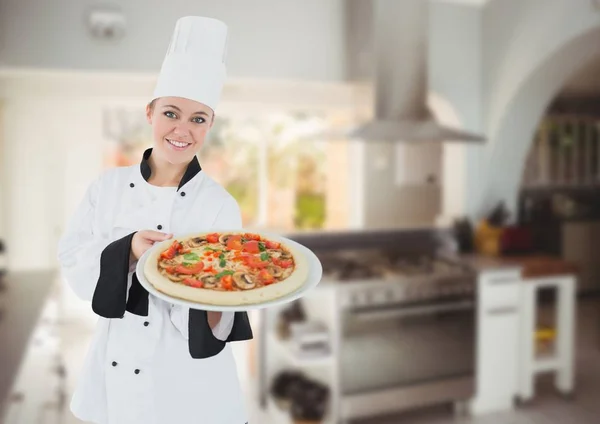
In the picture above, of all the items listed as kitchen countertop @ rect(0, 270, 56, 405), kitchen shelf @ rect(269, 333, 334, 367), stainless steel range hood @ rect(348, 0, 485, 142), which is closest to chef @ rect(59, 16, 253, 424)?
kitchen countertop @ rect(0, 270, 56, 405)

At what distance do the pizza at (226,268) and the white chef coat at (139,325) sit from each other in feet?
0.12

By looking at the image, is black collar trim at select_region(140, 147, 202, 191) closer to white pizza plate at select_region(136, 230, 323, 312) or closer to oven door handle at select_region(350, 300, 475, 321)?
white pizza plate at select_region(136, 230, 323, 312)

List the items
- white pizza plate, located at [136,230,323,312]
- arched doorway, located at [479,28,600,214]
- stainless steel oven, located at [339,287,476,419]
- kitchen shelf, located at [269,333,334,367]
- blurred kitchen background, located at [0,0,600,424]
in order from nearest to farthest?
white pizza plate, located at [136,230,323,312] → blurred kitchen background, located at [0,0,600,424] → arched doorway, located at [479,28,600,214] → kitchen shelf, located at [269,333,334,367] → stainless steel oven, located at [339,287,476,419]

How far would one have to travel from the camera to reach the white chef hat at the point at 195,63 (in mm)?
506

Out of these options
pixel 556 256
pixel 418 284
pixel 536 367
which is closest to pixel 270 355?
pixel 418 284

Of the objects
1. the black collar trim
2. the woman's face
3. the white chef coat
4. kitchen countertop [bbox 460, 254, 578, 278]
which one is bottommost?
kitchen countertop [bbox 460, 254, 578, 278]

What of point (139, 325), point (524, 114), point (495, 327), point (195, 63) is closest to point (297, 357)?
point (495, 327)

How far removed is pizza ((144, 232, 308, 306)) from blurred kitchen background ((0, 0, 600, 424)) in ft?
0.46

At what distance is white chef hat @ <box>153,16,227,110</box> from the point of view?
506 mm

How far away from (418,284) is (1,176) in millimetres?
1326

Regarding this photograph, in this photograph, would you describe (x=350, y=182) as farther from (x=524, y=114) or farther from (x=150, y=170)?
(x=150, y=170)

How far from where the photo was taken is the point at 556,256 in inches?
72.4

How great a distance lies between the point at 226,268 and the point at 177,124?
152 millimetres

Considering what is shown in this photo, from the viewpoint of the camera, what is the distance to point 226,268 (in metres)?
0.48
